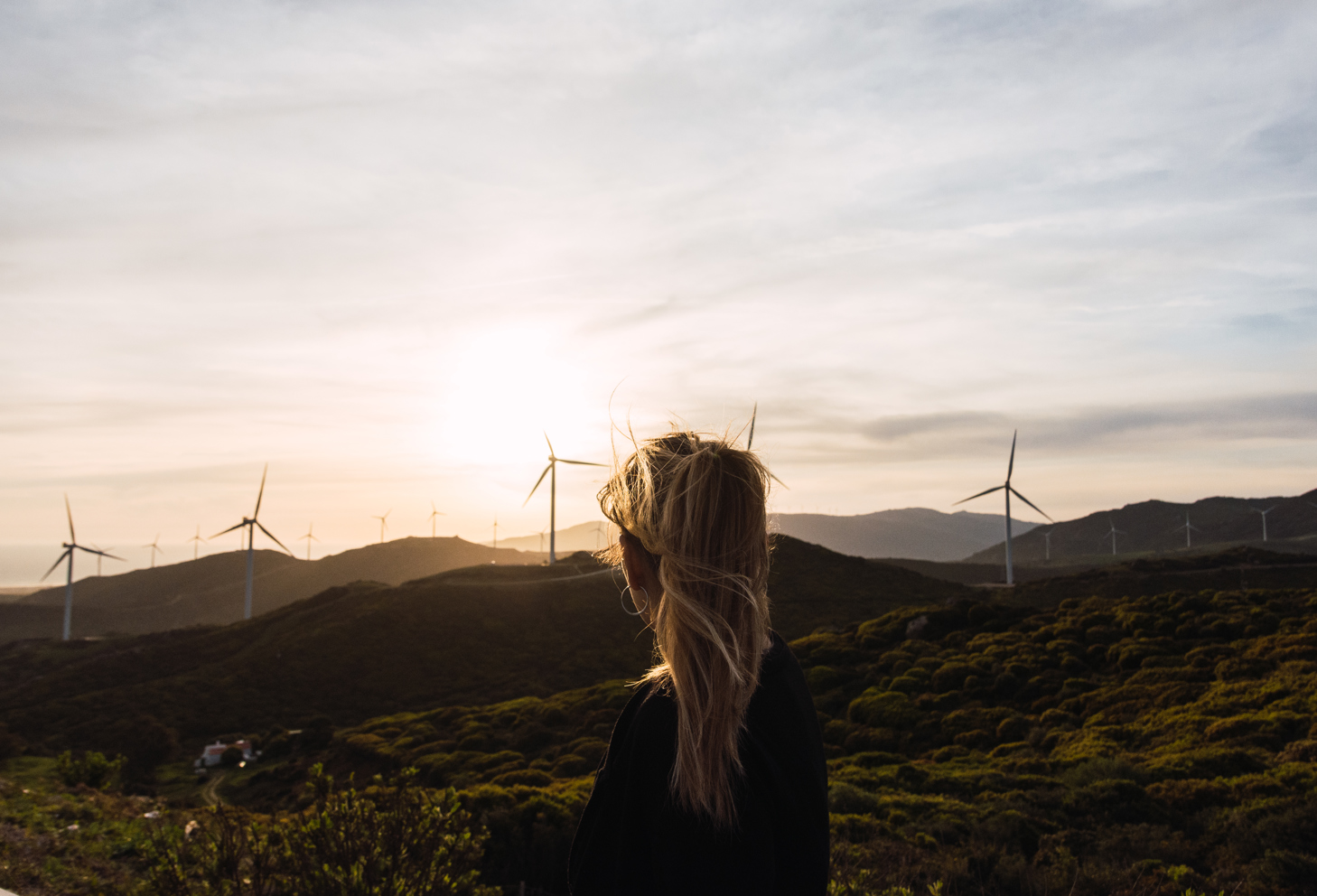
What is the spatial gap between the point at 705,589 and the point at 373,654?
57993 mm

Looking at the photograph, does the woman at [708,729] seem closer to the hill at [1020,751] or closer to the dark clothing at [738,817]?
the dark clothing at [738,817]

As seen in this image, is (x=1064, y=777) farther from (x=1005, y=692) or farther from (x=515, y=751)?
(x=515, y=751)

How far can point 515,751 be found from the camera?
98.0 feet

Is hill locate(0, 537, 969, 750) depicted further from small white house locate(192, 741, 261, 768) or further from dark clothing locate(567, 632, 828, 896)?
dark clothing locate(567, 632, 828, 896)

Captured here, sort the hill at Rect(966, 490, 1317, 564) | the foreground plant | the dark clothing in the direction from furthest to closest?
the hill at Rect(966, 490, 1317, 564) < the foreground plant < the dark clothing

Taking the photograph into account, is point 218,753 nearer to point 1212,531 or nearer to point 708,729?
point 708,729

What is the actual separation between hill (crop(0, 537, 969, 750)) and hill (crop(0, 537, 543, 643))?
57.2 m

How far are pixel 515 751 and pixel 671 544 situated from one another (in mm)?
30381

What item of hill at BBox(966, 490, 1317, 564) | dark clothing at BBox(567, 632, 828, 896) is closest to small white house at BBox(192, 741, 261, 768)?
dark clothing at BBox(567, 632, 828, 896)

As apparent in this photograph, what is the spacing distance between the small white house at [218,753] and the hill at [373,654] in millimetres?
6222

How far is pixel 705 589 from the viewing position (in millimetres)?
2059

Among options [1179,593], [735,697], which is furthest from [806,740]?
[1179,593]

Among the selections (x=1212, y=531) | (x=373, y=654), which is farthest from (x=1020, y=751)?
(x=1212, y=531)

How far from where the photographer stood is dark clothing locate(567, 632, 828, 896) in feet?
6.25
